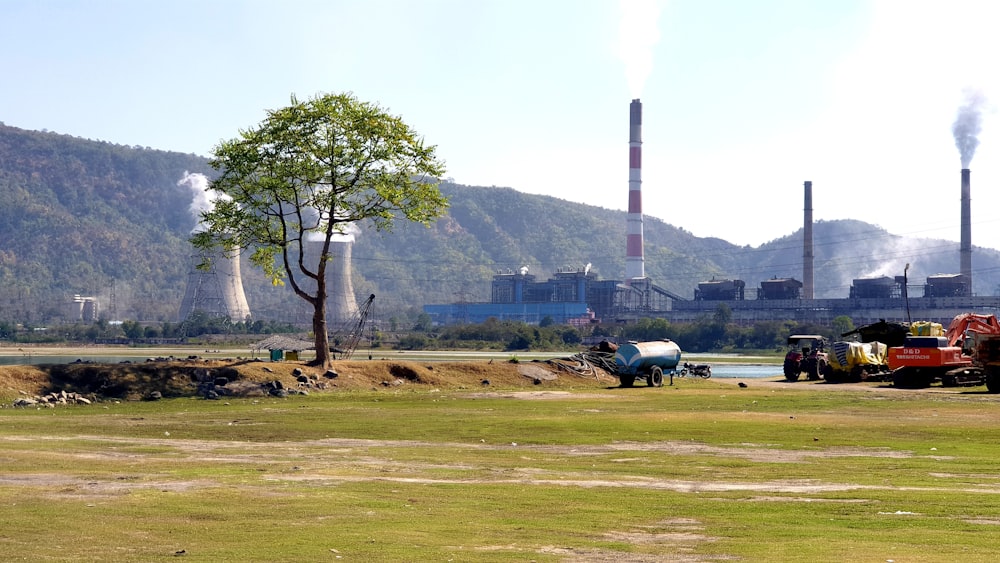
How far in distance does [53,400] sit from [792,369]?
4677cm

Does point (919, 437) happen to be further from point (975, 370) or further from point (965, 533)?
point (975, 370)

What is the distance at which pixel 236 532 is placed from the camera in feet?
61.9

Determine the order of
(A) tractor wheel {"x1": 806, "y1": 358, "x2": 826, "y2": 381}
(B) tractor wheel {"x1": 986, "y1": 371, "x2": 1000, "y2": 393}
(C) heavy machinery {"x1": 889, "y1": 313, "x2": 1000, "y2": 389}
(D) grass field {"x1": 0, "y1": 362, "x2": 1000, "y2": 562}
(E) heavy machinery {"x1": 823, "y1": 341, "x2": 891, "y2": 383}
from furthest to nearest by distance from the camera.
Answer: (A) tractor wheel {"x1": 806, "y1": 358, "x2": 826, "y2": 381} < (E) heavy machinery {"x1": 823, "y1": 341, "x2": 891, "y2": 383} < (C) heavy machinery {"x1": 889, "y1": 313, "x2": 1000, "y2": 389} < (B) tractor wheel {"x1": 986, "y1": 371, "x2": 1000, "y2": 393} < (D) grass field {"x1": 0, "y1": 362, "x2": 1000, "y2": 562}

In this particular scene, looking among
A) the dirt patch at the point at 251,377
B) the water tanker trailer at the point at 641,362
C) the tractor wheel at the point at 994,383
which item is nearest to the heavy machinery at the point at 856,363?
the water tanker trailer at the point at 641,362

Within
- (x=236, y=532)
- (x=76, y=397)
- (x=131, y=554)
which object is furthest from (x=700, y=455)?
(x=76, y=397)

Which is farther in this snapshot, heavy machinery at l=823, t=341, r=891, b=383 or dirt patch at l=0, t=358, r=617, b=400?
heavy machinery at l=823, t=341, r=891, b=383

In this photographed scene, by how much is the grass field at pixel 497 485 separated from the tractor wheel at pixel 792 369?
107 ft

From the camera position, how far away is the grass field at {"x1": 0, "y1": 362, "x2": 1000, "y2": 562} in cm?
1792

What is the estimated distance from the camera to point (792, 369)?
81.3m

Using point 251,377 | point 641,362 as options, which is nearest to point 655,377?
point 641,362

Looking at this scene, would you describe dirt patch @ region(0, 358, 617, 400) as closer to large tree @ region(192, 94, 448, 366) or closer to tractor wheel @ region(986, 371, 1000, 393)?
large tree @ region(192, 94, 448, 366)

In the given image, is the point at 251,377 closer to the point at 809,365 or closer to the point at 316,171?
the point at 316,171

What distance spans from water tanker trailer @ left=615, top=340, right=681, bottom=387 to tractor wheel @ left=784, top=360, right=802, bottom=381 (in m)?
13.3

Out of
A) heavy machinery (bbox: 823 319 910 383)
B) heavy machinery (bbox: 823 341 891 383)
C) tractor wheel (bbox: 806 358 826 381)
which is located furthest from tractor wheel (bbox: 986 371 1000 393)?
tractor wheel (bbox: 806 358 826 381)
